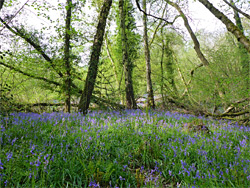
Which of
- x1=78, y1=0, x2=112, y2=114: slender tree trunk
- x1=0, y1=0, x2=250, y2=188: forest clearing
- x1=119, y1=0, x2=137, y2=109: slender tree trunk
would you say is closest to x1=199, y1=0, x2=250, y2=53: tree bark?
x1=0, y1=0, x2=250, y2=188: forest clearing

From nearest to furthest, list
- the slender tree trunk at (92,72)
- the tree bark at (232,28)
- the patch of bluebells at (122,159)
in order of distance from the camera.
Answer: the patch of bluebells at (122,159) → the tree bark at (232,28) → the slender tree trunk at (92,72)

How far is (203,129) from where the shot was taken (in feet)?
17.3

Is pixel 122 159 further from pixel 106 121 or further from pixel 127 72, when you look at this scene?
pixel 127 72

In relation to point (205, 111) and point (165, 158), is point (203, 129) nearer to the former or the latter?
point (165, 158)

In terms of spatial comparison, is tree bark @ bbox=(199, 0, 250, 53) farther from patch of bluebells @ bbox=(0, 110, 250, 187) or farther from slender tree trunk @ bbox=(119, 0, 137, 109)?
slender tree trunk @ bbox=(119, 0, 137, 109)

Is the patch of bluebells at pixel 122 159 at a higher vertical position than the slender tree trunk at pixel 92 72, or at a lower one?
lower

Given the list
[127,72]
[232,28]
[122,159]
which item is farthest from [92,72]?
[232,28]

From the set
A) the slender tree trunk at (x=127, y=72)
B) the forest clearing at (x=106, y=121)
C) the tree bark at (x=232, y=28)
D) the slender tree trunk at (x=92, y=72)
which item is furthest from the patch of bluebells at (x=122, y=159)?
the slender tree trunk at (x=127, y=72)

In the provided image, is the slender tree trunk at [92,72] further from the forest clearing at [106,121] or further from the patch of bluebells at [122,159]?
the patch of bluebells at [122,159]

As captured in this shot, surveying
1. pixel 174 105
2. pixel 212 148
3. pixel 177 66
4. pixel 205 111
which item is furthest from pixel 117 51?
pixel 212 148

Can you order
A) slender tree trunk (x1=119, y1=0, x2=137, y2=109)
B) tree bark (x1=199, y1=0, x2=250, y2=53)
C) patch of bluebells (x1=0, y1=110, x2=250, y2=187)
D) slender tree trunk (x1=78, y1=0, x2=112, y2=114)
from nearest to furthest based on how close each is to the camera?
patch of bluebells (x1=0, y1=110, x2=250, y2=187) → tree bark (x1=199, y1=0, x2=250, y2=53) → slender tree trunk (x1=78, y1=0, x2=112, y2=114) → slender tree trunk (x1=119, y1=0, x2=137, y2=109)

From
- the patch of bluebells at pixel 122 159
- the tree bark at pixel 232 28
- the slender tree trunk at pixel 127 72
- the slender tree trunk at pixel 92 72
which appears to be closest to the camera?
the patch of bluebells at pixel 122 159

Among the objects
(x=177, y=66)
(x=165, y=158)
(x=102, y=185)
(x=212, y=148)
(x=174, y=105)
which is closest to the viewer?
(x=102, y=185)

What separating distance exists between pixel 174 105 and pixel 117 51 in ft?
25.2
